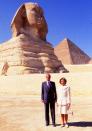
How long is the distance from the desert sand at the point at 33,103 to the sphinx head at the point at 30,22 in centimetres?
1104

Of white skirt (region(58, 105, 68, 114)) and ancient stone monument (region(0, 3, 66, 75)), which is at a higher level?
ancient stone monument (region(0, 3, 66, 75))

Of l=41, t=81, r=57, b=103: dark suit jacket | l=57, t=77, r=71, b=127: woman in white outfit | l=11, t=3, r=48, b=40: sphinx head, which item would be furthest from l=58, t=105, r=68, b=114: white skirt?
l=11, t=3, r=48, b=40: sphinx head

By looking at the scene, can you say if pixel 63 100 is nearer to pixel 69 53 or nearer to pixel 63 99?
pixel 63 99

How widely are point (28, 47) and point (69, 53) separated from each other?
37481mm

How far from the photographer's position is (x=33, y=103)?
1641 cm

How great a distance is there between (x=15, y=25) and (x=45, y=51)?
495cm

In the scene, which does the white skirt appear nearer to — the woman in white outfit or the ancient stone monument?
the woman in white outfit

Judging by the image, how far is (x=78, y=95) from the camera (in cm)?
2283

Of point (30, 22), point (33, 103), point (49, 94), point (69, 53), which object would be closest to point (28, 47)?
point (30, 22)

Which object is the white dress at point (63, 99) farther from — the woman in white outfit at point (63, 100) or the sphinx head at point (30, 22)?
the sphinx head at point (30, 22)

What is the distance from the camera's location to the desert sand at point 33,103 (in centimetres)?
930

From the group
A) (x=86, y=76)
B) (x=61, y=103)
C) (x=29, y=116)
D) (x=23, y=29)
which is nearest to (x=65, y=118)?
(x=61, y=103)

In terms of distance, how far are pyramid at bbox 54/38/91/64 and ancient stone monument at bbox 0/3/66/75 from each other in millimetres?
32767

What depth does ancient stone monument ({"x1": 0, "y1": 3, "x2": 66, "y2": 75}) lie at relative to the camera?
33.3 metres
